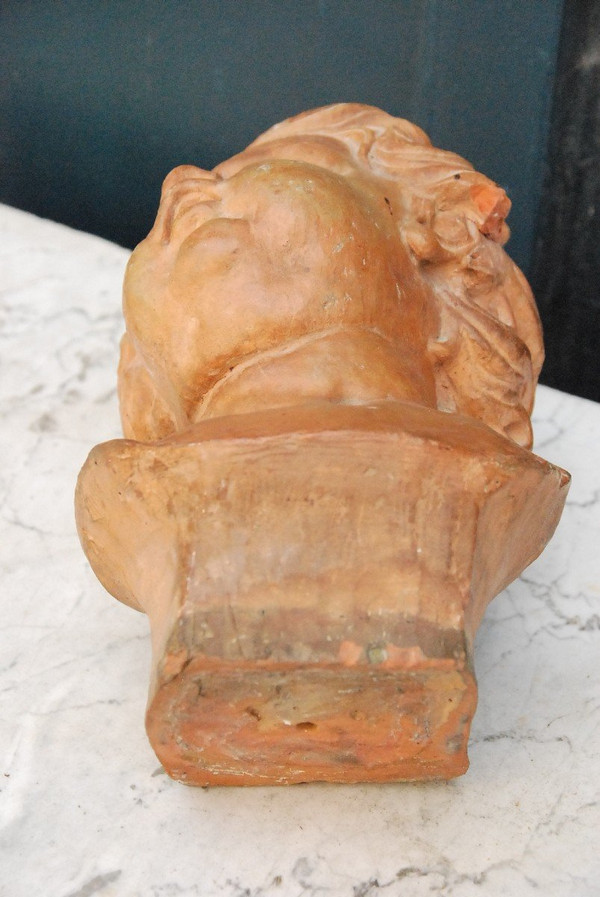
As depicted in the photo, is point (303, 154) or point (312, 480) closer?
point (312, 480)

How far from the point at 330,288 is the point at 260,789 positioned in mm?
503

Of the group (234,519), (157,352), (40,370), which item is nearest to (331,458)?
(234,519)

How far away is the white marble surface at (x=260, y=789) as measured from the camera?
1.00 meters

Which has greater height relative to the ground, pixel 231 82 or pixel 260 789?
pixel 231 82

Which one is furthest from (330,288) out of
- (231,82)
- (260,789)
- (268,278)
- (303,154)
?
(231,82)

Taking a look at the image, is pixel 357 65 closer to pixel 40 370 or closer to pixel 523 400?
pixel 40 370

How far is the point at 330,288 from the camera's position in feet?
3.45

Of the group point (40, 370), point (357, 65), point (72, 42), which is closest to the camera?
point (40, 370)

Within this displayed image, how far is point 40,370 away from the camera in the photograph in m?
1.73

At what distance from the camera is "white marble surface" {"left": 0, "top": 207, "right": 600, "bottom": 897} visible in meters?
1.00

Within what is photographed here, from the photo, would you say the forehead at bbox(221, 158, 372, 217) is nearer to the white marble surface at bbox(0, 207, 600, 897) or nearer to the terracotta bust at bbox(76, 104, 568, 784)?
the terracotta bust at bbox(76, 104, 568, 784)

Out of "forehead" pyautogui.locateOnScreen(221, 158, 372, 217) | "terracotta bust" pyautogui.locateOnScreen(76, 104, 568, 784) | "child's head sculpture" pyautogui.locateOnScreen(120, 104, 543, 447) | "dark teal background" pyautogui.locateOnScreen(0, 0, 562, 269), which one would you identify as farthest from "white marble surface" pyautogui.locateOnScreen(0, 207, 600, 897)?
"dark teal background" pyautogui.locateOnScreen(0, 0, 562, 269)

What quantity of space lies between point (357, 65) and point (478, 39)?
23cm

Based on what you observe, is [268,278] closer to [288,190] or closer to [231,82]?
[288,190]
